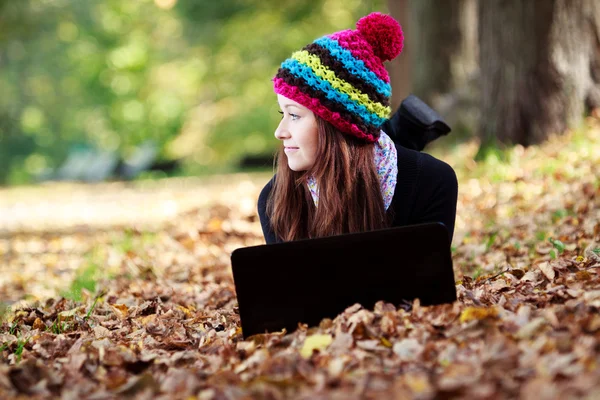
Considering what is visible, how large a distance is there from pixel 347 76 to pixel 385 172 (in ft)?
1.70

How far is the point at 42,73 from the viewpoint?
2473 cm

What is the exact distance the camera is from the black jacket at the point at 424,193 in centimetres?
374

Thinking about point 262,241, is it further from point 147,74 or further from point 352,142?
point 147,74

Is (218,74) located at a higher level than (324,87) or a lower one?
higher

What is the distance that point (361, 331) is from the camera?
2.91 m

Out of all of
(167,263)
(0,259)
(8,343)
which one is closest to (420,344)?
(8,343)

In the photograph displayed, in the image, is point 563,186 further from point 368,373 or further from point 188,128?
point 188,128

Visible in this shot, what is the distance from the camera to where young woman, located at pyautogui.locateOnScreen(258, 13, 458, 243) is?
3.61 m

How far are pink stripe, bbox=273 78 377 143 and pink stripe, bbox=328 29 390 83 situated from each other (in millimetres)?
302

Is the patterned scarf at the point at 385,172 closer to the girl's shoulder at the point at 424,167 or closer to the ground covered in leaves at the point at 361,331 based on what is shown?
the girl's shoulder at the point at 424,167

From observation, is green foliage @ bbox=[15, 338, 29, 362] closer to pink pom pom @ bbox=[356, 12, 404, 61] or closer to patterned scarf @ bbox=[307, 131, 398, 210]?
patterned scarf @ bbox=[307, 131, 398, 210]

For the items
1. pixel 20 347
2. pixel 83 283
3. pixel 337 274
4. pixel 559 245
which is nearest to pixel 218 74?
pixel 83 283

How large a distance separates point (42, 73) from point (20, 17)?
1112 cm

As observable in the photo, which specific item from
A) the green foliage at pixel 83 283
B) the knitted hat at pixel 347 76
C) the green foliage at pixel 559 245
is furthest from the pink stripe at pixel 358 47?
the green foliage at pixel 83 283
